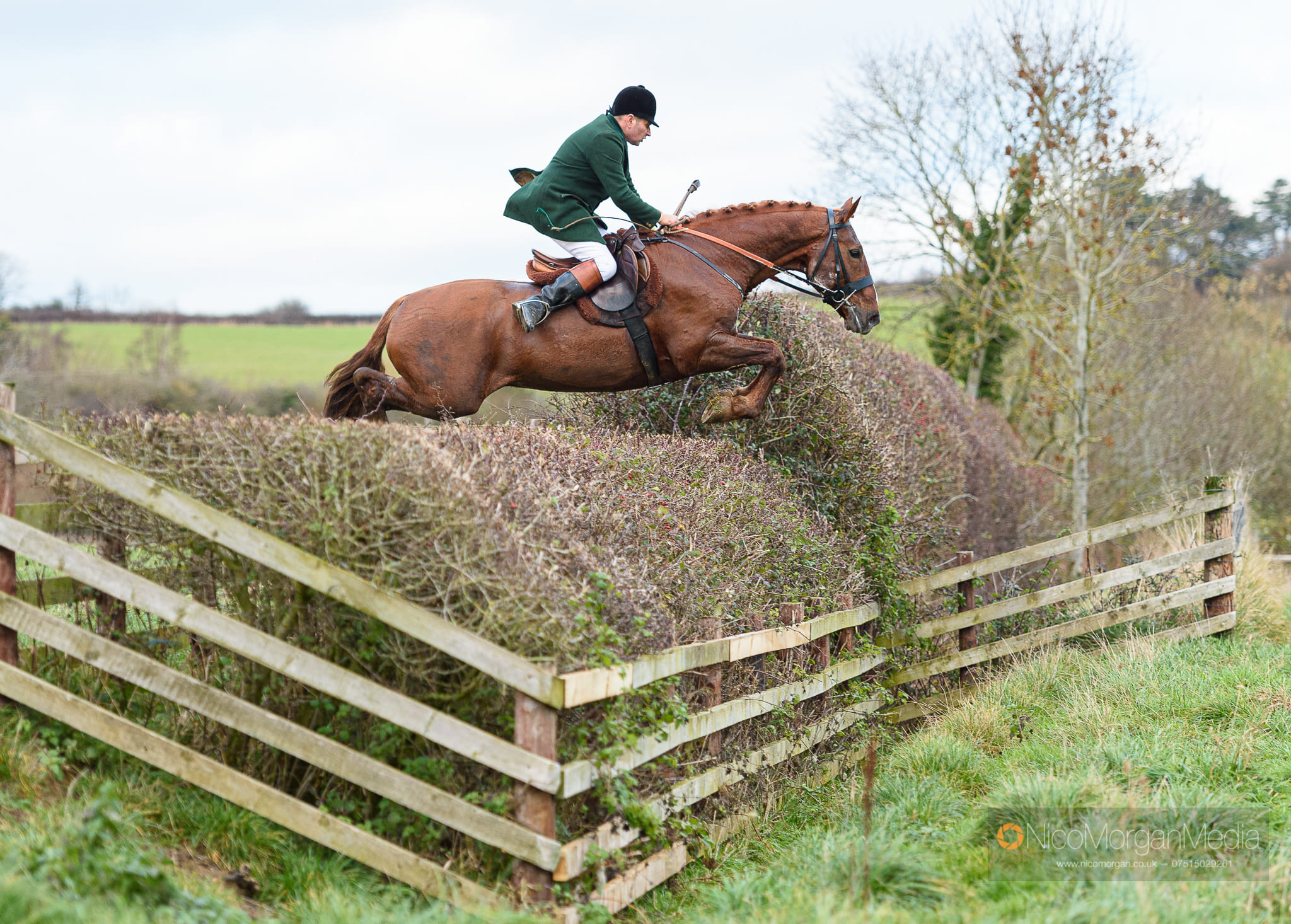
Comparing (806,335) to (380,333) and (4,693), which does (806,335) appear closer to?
(380,333)

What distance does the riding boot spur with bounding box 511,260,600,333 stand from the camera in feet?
23.8

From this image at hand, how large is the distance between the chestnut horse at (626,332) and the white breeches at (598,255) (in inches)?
15.1

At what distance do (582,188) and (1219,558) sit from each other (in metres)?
6.38

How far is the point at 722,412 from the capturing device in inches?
311

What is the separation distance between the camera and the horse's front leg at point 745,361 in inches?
306

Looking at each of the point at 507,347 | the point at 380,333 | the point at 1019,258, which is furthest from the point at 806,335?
the point at 1019,258

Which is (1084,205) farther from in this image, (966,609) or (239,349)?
(239,349)

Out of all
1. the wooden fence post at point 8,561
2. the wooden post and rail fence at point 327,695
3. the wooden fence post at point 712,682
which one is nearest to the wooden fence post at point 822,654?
the wooden fence post at point 712,682

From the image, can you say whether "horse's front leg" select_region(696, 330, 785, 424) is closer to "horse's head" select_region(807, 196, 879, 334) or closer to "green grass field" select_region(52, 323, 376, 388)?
"horse's head" select_region(807, 196, 879, 334)

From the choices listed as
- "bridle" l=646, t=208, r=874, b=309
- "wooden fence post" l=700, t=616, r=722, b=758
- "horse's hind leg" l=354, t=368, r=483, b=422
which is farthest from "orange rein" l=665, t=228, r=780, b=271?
"wooden fence post" l=700, t=616, r=722, b=758

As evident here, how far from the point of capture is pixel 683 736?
503 cm

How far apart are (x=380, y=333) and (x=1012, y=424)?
16866 millimetres

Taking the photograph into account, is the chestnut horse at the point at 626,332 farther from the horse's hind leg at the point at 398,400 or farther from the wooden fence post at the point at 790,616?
the wooden fence post at the point at 790,616

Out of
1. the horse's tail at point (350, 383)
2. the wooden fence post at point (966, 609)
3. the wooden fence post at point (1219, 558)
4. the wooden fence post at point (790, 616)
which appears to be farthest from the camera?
the wooden fence post at point (966, 609)
